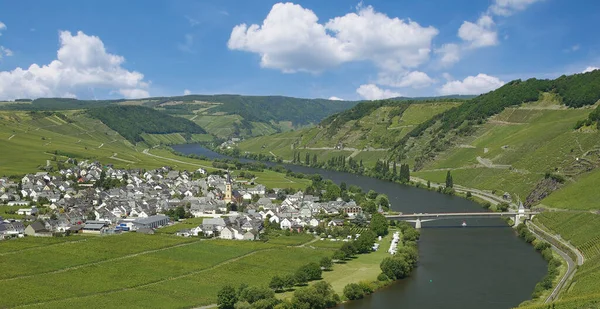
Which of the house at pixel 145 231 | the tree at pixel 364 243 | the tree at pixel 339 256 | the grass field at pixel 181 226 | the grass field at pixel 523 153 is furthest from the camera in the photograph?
the grass field at pixel 523 153

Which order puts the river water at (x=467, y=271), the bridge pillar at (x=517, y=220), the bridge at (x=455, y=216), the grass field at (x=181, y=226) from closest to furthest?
the river water at (x=467, y=271)
the grass field at (x=181, y=226)
the bridge pillar at (x=517, y=220)
the bridge at (x=455, y=216)

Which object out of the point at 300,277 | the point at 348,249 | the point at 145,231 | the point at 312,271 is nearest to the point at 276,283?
the point at 300,277

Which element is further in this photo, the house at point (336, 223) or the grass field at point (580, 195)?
the grass field at point (580, 195)

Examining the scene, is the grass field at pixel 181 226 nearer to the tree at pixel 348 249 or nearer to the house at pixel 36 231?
the house at pixel 36 231

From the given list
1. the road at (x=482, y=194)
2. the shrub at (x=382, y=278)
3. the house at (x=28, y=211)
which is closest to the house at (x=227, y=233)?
the shrub at (x=382, y=278)

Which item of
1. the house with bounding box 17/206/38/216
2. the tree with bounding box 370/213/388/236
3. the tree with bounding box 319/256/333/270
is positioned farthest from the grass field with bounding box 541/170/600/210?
the house with bounding box 17/206/38/216

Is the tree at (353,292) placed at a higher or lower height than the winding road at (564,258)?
lower

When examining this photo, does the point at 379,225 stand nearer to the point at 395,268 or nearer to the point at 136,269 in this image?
the point at 395,268
